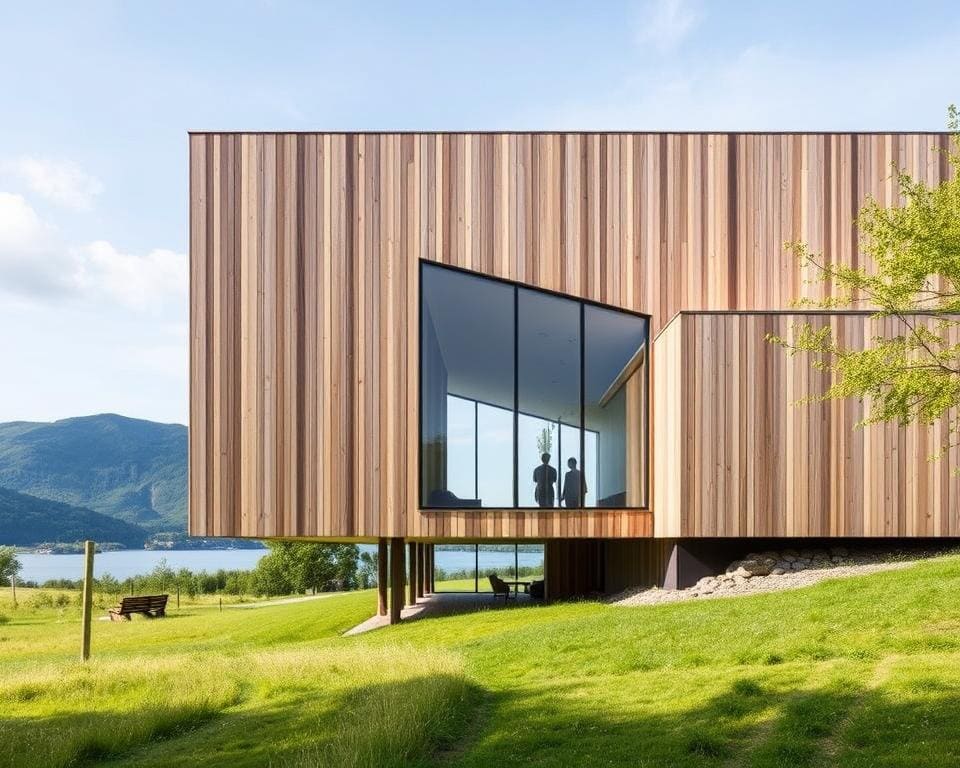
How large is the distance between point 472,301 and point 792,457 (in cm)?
593

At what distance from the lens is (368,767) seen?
6.54m

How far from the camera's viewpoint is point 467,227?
636 inches

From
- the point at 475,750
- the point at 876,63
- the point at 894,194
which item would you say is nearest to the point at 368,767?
the point at 475,750

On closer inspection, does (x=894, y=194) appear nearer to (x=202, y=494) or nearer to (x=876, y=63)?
(x=876, y=63)

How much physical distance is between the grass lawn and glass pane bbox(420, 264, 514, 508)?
118 inches

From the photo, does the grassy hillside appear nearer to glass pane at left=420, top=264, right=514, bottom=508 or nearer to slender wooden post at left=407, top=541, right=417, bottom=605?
slender wooden post at left=407, top=541, right=417, bottom=605

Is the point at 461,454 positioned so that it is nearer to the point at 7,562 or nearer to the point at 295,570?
the point at 295,570

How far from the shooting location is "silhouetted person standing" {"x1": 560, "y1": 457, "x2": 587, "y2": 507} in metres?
15.7

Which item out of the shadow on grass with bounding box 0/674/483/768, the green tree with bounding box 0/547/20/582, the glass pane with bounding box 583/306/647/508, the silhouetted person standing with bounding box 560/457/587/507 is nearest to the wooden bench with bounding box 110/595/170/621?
the silhouetted person standing with bounding box 560/457/587/507

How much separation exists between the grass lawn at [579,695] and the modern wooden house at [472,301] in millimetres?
3135

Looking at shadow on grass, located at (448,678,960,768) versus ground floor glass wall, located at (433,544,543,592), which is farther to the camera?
ground floor glass wall, located at (433,544,543,592)

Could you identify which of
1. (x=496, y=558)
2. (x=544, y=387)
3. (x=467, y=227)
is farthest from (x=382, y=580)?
(x=467, y=227)

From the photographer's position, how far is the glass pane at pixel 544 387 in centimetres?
1573

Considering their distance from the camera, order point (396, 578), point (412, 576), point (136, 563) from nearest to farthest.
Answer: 1. point (396, 578)
2. point (412, 576)
3. point (136, 563)
